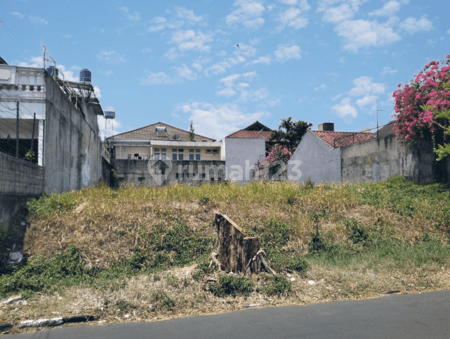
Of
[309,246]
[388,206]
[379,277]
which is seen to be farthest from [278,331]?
[388,206]

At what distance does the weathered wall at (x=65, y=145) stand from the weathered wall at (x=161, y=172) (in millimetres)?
6381

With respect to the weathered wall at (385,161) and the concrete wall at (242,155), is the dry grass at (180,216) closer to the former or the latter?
the weathered wall at (385,161)

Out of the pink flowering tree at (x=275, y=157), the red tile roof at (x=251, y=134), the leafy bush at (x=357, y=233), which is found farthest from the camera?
the red tile roof at (x=251, y=134)

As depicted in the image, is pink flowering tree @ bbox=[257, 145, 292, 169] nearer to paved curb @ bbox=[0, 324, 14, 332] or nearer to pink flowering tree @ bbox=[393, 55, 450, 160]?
pink flowering tree @ bbox=[393, 55, 450, 160]

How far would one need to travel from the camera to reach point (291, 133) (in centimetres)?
3234

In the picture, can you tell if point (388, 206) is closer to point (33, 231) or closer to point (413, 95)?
point (413, 95)

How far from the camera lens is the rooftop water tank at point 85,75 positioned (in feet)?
69.1

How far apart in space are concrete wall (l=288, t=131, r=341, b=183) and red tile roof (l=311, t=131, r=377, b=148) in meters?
0.54

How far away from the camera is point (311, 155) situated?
81.1 feet

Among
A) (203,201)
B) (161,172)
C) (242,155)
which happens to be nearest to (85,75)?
(161,172)

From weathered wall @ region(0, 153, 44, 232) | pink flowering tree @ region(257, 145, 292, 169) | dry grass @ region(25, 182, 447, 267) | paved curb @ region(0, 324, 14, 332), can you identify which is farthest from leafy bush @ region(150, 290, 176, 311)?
pink flowering tree @ region(257, 145, 292, 169)

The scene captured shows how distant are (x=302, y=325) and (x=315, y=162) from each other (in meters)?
20.4

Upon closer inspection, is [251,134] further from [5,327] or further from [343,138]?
[5,327]

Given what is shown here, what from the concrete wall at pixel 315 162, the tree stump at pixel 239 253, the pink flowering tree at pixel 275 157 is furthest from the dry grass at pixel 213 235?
the pink flowering tree at pixel 275 157
